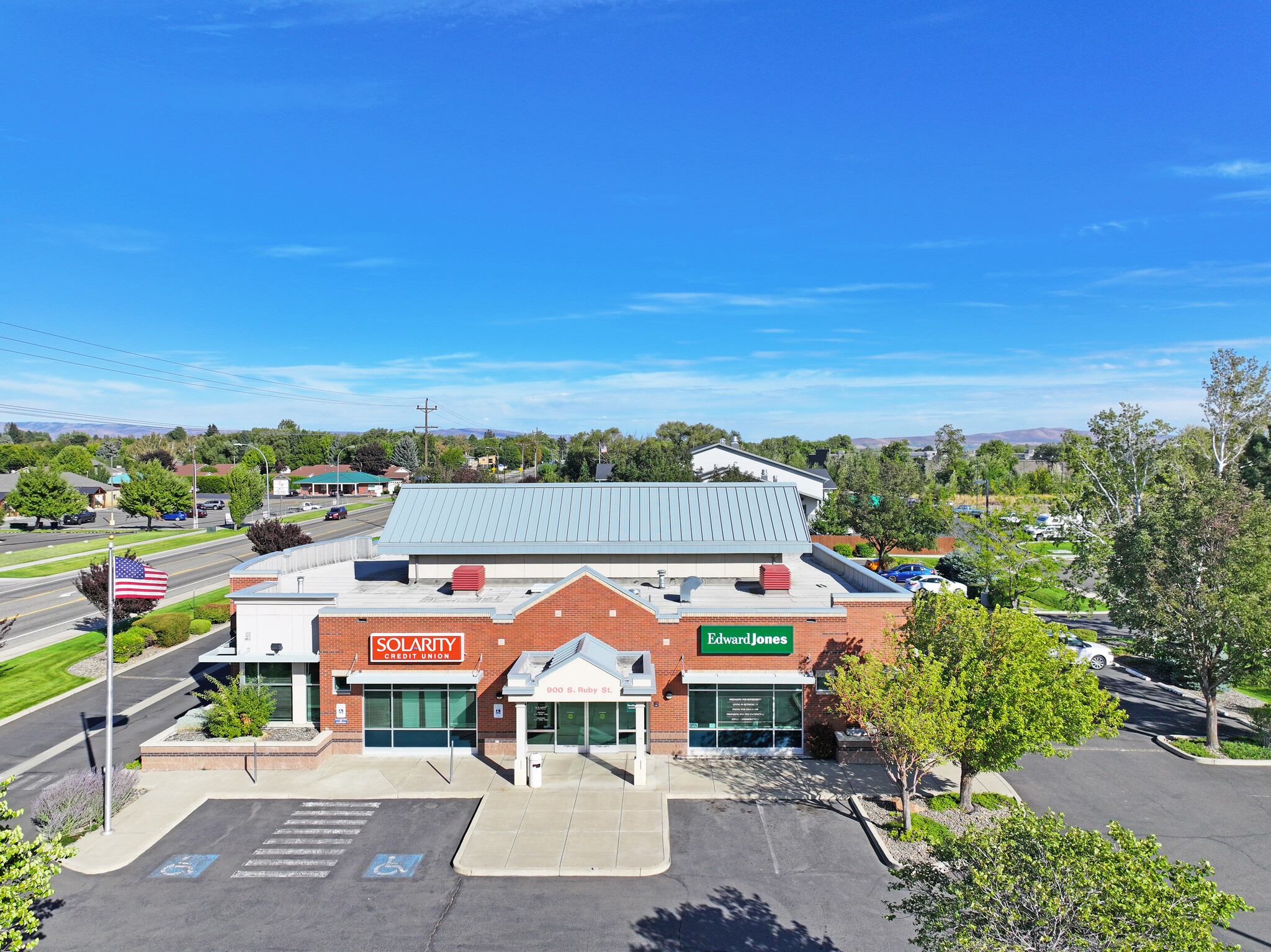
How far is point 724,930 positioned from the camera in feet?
53.3

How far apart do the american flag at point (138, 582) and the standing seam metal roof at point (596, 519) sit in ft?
25.8

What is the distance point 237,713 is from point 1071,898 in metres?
25.2

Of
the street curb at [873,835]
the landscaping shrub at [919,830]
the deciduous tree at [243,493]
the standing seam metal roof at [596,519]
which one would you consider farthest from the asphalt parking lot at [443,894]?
the deciduous tree at [243,493]

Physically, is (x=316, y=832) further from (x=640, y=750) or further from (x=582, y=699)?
(x=640, y=750)

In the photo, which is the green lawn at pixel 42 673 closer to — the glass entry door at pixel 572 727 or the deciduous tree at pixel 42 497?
the glass entry door at pixel 572 727

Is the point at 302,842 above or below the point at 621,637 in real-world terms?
below

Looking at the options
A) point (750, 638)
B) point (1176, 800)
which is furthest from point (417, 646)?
point (1176, 800)

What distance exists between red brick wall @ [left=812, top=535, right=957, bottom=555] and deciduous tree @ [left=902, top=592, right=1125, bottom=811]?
47272 mm

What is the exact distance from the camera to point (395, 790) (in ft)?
75.3

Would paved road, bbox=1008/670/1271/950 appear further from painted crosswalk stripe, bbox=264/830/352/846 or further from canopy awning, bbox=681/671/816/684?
painted crosswalk stripe, bbox=264/830/352/846

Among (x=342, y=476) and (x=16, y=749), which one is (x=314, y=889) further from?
(x=342, y=476)

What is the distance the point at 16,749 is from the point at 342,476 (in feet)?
405

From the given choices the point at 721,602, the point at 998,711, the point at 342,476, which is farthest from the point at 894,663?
the point at 342,476

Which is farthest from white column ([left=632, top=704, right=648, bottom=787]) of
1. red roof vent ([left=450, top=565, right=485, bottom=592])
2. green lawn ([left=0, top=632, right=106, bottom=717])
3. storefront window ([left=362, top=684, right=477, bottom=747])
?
green lawn ([left=0, top=632, right=106, bottom=717])
